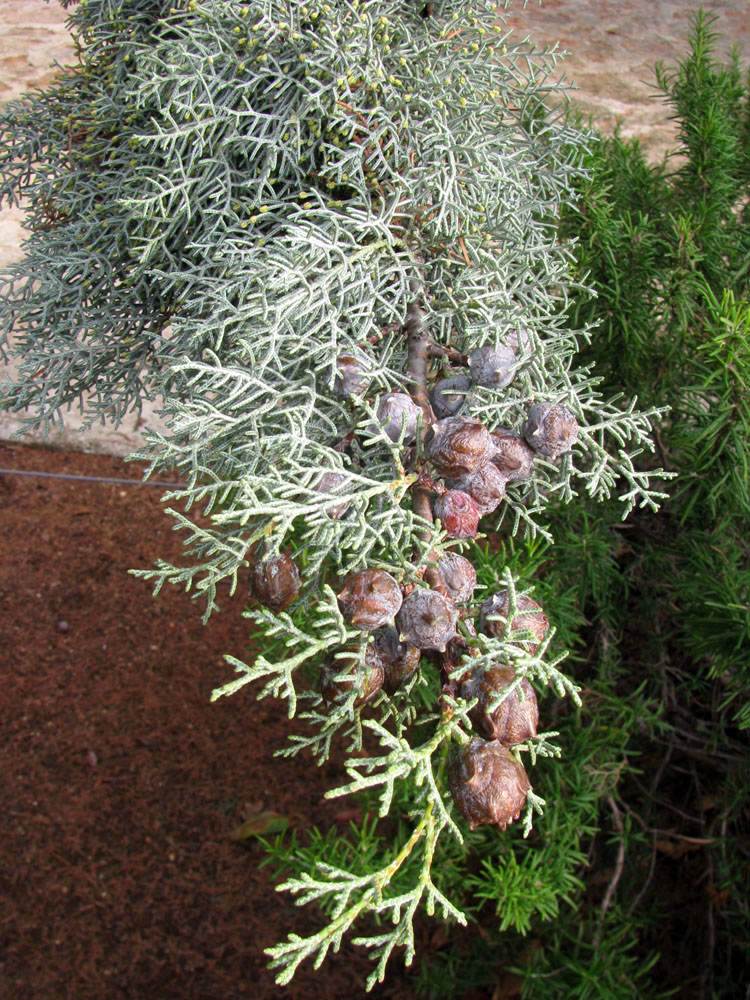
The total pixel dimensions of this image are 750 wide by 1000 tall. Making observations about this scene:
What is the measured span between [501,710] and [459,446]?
0.15 metres

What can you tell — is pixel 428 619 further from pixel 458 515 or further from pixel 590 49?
pixel 590 49

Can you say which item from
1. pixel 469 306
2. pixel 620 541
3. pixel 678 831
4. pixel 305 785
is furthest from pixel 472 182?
pixel 305 785

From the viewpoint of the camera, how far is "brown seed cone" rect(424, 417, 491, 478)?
1.51 ft

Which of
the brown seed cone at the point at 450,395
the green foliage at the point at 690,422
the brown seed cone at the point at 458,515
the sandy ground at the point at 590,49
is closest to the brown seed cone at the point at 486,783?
the brown seed cone at the point at 458,515

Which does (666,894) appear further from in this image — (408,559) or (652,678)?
(408,559)

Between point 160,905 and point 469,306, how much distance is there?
128cm

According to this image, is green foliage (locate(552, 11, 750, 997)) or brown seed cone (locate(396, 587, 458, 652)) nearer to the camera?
brown seed cone (locate(396, 587, 458, 652))

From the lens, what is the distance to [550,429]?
0.51 m

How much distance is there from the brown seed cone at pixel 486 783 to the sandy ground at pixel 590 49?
1787 millimetres

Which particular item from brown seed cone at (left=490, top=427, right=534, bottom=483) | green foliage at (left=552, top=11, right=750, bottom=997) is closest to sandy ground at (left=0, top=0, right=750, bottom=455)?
green foliage at (left=552, top=11, right=750, bottom=997)

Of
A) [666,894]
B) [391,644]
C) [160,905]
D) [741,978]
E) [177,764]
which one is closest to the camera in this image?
[391,644]

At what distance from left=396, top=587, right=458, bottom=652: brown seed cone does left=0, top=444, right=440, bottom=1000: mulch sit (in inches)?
43.5

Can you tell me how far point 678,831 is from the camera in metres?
1.20

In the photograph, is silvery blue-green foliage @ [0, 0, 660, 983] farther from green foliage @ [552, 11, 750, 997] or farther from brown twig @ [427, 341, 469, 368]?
green foliage @ [552, 11, 750, 997]
